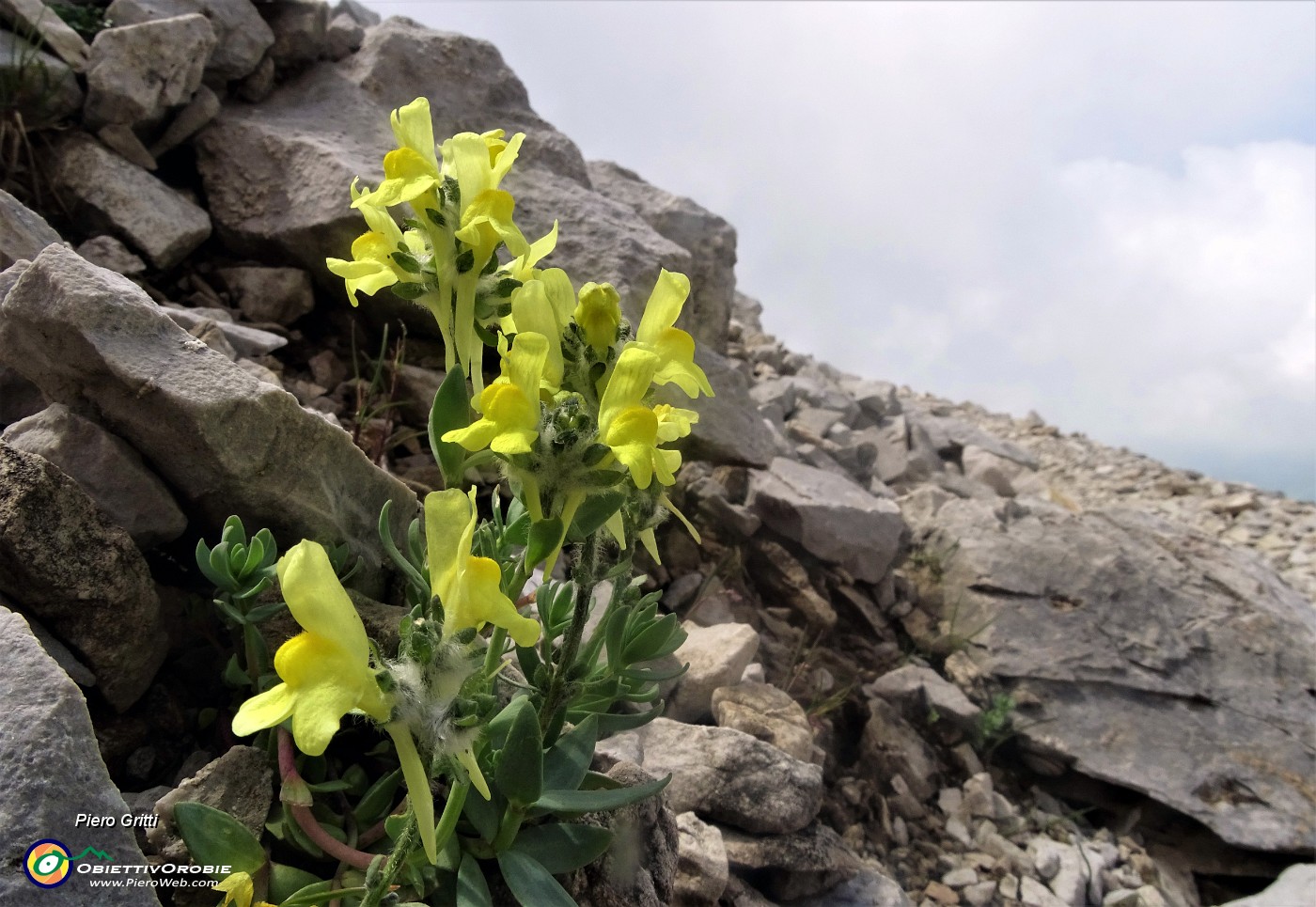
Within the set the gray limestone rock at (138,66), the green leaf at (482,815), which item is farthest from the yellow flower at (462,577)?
the gray limestone rock at (138,66)

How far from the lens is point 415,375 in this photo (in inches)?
126

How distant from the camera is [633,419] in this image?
1.25 metres

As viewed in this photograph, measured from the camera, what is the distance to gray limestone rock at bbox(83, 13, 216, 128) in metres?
3.29

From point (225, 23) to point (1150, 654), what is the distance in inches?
216

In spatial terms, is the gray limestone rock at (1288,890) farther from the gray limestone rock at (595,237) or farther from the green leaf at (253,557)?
the green leaf at (253,557)

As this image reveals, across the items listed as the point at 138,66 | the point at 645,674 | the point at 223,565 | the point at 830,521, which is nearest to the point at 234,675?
the point at 223,565

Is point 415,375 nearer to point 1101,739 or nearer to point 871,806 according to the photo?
point 871,806

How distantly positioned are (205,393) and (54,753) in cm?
81

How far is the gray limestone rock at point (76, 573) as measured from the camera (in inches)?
62.7

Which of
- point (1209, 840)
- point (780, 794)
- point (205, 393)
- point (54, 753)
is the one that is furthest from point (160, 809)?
point (1209, 840)

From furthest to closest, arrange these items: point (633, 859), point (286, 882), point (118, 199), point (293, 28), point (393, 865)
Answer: point (293, 28)
point (118, 199)
point (633, 859)
point (286, 882)
point (393, 865)

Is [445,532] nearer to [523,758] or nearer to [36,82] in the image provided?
[523,758]

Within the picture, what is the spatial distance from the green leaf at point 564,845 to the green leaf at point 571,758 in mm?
78

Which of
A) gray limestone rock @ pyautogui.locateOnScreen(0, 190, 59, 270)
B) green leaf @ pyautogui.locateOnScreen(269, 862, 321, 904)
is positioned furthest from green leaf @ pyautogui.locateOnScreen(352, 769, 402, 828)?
gray limestone rock @ pyautogui.locateOnScreen(0, 190, 59, 270)
